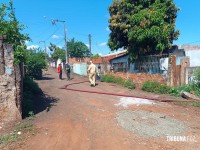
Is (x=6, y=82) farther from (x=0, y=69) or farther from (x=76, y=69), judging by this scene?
(x=76, y=69)

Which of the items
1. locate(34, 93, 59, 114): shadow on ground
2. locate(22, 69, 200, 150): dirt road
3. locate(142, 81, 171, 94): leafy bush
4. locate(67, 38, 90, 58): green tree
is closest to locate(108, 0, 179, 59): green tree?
locate(142, 81, 171, 94): leafy bush

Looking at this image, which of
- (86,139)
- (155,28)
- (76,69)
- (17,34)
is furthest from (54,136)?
(76,69)

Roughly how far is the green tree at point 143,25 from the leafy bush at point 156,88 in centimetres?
254

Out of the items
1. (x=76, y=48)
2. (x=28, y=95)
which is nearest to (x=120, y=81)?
(x=28, y=95)

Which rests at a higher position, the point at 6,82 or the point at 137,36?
the point at 137,36

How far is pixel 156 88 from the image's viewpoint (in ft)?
41.6

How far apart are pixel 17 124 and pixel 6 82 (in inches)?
53.0

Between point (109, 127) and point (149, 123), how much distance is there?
1298 millimetres

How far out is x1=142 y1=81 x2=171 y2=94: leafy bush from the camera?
12.3m

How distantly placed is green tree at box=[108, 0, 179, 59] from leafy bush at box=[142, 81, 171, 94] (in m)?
2.54

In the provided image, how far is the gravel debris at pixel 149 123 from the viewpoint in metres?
6.12

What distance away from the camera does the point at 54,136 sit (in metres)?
5.86

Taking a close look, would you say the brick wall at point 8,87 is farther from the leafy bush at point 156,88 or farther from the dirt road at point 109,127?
the leafy bush at point 156,88

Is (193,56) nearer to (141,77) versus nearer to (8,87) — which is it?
(141,77)
